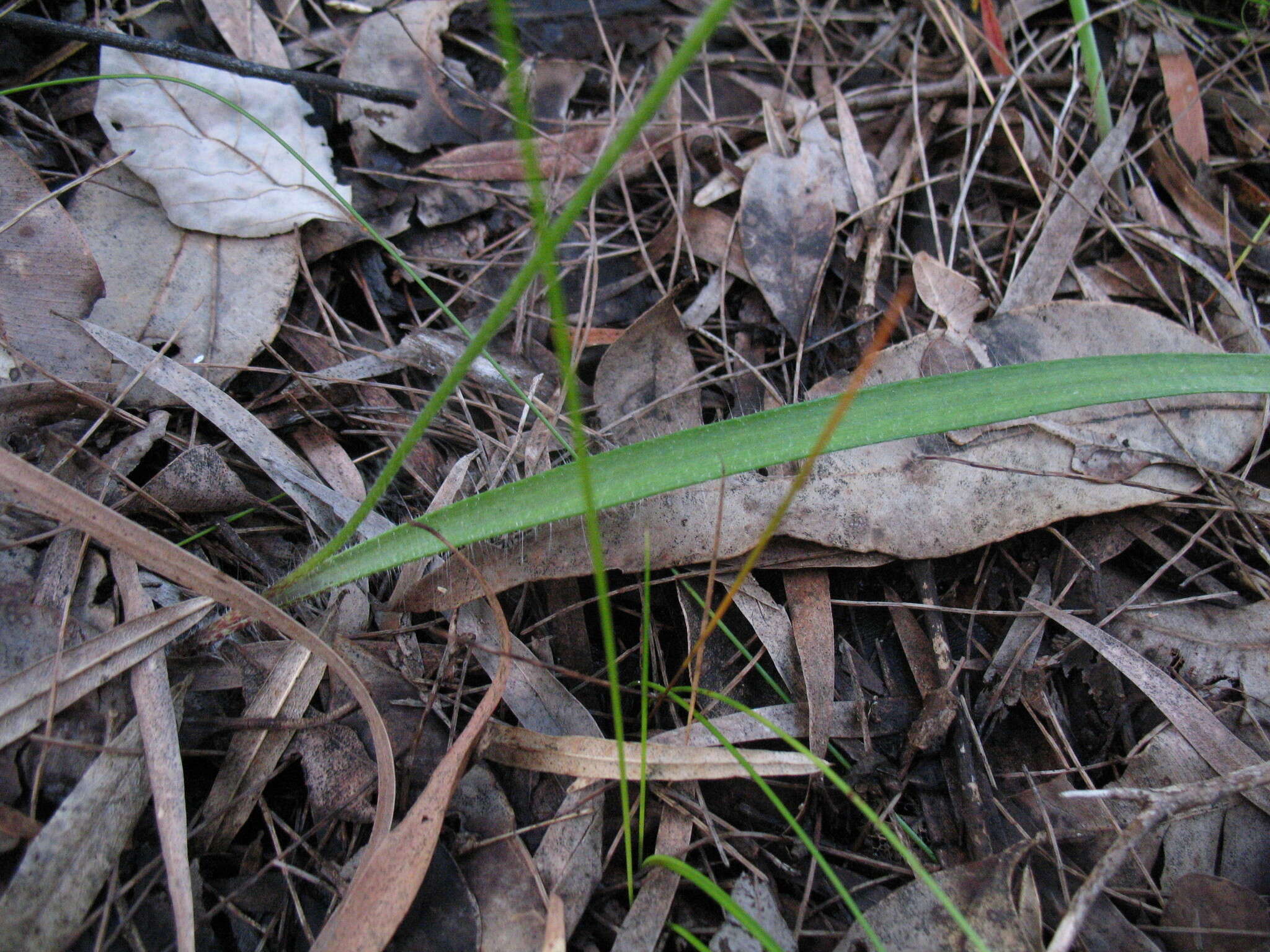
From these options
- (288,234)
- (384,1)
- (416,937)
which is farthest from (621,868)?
(384,1)

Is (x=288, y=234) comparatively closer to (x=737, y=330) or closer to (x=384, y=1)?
(x=384, y=1)

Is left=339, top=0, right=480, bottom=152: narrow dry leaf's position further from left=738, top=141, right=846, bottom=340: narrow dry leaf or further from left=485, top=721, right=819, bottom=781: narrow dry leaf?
left=485, top=721, right=819, bottom=781: narrow dry leaf

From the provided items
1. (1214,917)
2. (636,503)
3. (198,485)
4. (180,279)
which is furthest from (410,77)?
(1214,917)

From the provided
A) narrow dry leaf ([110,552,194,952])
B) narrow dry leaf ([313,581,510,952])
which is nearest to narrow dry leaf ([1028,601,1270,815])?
narrow dry leaf ([313,581,510,952])

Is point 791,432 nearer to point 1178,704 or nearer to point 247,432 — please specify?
point 1178,704

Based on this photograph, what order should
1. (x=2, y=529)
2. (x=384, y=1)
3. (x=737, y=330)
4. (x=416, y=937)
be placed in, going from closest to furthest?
1. (x=416, y=937)
2. (x=2, y=529)
3. (x=737, y=330)
4. (x=384, y=1)

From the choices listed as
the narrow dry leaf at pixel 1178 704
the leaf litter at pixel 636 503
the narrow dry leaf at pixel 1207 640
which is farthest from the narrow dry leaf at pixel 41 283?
the narrow dry leaf at pixel 1207 640

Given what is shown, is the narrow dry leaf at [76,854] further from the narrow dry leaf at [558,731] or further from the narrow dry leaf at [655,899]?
the narrow dry leaf at [655,899]
